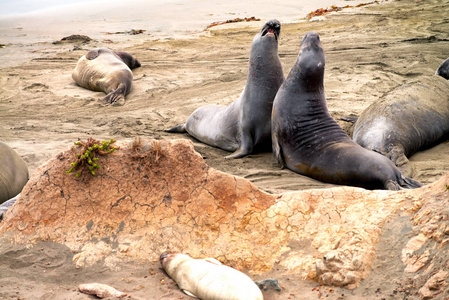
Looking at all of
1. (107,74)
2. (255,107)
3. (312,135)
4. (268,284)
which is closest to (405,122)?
(312,135)

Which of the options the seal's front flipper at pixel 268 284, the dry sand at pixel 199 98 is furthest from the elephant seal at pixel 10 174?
the seal's front flipper at pixel 268 284

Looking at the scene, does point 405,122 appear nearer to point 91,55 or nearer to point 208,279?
point 208,279

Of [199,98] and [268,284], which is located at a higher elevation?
[199,98]

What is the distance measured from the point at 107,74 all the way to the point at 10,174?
18.2ft

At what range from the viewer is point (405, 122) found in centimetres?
634

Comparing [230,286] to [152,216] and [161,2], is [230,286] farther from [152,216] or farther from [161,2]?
[161,2]

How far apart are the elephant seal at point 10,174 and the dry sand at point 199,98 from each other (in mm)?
474

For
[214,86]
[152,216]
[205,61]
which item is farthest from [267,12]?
[152,216]

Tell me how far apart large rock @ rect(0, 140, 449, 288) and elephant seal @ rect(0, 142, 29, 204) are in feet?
5.07

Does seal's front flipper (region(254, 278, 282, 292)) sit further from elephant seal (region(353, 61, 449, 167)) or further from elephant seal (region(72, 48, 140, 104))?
elephant seal (region(72, 48, 140, 104))

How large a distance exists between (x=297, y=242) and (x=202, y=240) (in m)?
0.68

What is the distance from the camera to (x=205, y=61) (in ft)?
39.7

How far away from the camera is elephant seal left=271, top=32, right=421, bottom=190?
525cm

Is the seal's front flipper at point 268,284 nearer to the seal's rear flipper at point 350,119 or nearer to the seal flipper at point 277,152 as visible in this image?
the seal flipper at point 277,152
